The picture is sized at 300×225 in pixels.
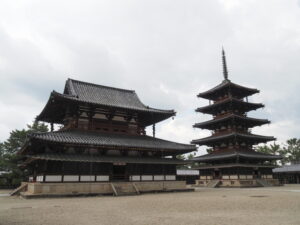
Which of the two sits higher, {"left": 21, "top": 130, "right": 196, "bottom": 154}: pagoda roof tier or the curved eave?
the curved eave

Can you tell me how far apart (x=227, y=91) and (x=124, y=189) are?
31273 millimetres

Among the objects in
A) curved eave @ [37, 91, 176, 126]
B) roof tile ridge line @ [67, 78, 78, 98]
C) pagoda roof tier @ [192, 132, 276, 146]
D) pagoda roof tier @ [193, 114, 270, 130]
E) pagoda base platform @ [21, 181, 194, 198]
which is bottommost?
pagoda base platform @ [21, 181, 194, 198]

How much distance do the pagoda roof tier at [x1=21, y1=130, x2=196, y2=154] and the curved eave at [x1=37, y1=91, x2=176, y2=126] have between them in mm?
2832

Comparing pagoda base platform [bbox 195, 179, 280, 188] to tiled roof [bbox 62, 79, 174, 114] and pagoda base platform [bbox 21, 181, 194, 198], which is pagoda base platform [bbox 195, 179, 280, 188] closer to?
pagoda base platform [bbox 21, 181, 194, 198]

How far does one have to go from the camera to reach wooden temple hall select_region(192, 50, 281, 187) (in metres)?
41.5

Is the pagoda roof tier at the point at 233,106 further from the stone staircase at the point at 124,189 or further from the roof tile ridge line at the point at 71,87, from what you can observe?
the roof tile ridge line at the point at 71,87

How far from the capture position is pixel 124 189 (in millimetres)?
25859

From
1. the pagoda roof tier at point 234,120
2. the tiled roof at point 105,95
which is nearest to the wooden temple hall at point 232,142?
the pagoda roof tier at point 234,120

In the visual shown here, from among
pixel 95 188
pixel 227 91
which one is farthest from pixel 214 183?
pixel 95 188

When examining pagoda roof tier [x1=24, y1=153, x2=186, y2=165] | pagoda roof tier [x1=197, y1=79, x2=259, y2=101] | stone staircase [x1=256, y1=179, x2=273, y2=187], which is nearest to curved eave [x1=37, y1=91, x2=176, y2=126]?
pagoda roof tier [x1=24, y1=153, x2=186, y2=165]

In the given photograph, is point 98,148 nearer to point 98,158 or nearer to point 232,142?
point 98,158

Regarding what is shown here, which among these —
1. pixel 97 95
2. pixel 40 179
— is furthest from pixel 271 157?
pixel 40 179

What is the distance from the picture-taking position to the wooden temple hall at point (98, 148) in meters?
23.6

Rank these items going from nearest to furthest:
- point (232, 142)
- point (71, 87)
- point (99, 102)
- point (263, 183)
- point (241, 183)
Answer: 1. point (99, 102)
2. point (71, 87)
3. point (241, 183)
4. point (263, 183)
5. point (232, 142)
